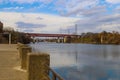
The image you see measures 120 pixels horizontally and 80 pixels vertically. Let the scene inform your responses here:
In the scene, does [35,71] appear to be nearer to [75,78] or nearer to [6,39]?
[75,78]

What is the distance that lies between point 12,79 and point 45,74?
4.16 meters

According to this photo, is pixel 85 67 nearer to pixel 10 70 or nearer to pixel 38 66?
pixel 10 70

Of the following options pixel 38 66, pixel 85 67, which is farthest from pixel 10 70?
pixel 85 67

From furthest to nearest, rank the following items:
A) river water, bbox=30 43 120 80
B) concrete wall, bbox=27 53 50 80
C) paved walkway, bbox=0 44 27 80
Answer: river water, bbox=30 43 120 80 → paved walkway, bbox=0 44 27 80 → concrete wall, bbox=27 53 50 80

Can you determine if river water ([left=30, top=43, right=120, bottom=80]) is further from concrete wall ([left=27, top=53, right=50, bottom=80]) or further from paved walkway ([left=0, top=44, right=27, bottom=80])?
concrete wall ([left=27, top=53, right=50, bottom=80])

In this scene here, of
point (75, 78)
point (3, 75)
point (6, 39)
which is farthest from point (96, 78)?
point (6, 39)

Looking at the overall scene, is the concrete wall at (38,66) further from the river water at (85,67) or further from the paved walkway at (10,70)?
the paved walkway at (10,70)

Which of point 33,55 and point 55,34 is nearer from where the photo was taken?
point 33,55

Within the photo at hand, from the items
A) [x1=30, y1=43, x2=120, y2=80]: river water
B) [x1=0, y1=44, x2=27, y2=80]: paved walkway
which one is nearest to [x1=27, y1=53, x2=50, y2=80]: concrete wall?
[x1=30, y1=43, x2=120, y2=80]: river water

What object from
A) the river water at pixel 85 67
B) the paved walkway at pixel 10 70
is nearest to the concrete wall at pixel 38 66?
the river water at pixel 85 67

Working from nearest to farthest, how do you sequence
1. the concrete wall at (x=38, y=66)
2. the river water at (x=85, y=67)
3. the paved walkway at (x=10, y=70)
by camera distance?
the concrete wall at (x=38, y=66)
the paved walkway at (x=10, y=70)
the river water at (x=85, y=67)

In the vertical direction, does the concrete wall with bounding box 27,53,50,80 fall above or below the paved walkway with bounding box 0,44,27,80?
above

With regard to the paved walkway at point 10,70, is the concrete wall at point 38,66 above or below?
above

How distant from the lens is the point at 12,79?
13281 millimetres
